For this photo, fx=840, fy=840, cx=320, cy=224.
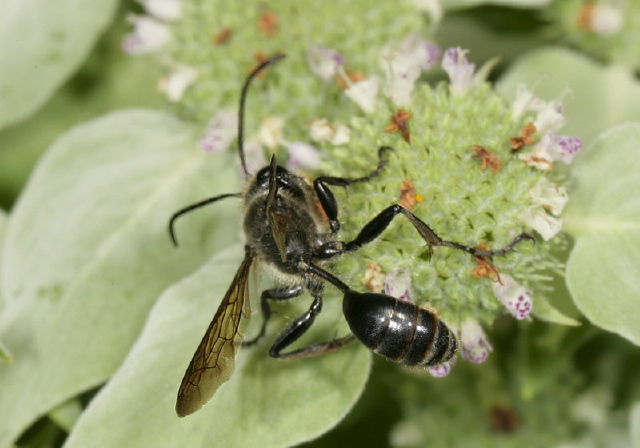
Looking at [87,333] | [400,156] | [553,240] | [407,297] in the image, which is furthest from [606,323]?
[87,333]

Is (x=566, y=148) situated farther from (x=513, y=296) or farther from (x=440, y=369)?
(x=440, y=369)

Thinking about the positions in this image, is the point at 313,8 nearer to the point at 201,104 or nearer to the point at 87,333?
the point at 201,104

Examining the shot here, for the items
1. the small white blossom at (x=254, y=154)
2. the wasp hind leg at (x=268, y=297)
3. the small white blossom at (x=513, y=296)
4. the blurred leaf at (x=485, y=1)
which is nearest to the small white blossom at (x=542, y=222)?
the small white blossom at (x=513, y=296)

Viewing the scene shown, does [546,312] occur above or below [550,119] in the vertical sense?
below

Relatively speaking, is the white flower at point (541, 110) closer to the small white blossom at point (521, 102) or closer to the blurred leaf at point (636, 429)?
the small white blossom at point (521, 102)

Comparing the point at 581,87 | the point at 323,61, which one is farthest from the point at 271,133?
the point at 581,87

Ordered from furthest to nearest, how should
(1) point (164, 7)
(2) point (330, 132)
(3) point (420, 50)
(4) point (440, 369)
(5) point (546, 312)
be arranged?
(1) point (164, 7), (3) point (420, 50), (2) point (330, 132), (5) point (546, 312), (4) point (440, 369)
